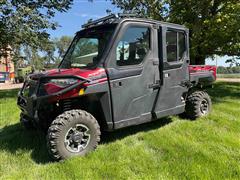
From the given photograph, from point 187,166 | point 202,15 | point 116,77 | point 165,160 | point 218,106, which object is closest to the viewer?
point 187,166

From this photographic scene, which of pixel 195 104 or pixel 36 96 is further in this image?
pixel 195 104

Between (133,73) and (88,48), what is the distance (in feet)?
3.28

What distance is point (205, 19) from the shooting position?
41.5 ft

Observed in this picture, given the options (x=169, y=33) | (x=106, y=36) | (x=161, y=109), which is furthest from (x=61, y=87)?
(x=169, y=33)

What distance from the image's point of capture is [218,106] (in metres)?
8.62

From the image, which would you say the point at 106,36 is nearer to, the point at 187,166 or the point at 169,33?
the point at 169,33

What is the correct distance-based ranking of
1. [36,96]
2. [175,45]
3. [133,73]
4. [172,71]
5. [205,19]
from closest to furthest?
[36,96] → [133,73] → [172,71] → [175,45] → [205,19]

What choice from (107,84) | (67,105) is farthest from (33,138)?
(107,84)

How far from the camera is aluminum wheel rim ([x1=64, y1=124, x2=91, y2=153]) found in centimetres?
478

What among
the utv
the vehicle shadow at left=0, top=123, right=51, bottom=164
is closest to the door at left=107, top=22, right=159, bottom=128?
the utv

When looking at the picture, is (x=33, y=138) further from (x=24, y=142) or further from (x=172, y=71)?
(x=172, y=71)

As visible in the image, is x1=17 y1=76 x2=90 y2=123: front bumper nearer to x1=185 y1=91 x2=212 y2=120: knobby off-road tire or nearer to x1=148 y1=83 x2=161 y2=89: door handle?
x1=148 y1=83 x2=161 y2=89: door handle

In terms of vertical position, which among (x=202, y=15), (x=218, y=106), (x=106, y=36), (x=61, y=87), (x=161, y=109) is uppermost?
(x=202, y=15)

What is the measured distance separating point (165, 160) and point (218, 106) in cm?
449
